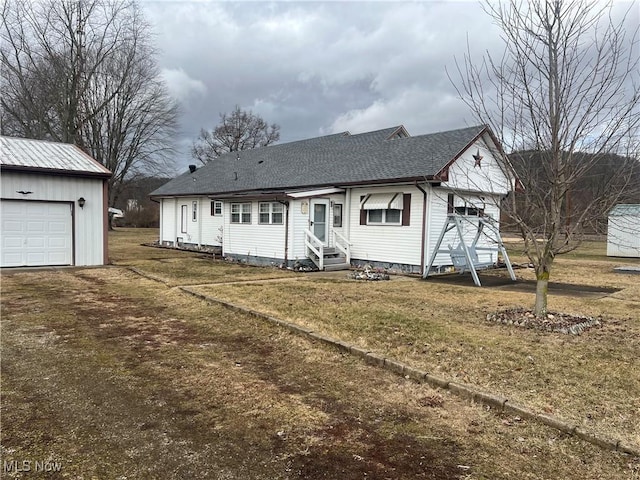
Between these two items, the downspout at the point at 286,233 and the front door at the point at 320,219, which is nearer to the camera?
the downspout at the point at 286,233

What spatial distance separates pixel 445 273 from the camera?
45.3ft

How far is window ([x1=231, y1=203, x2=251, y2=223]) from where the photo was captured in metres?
16.3

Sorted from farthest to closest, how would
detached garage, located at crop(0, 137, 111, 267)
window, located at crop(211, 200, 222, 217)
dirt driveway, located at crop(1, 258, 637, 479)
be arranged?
window, located at crop(211, 200, 222, 217) → detached garage, located at crop(0, 137, 111, 267) → dirt driveway, located at crop(1, 258, 637, 479)

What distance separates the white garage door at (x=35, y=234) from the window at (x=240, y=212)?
18.5 ft

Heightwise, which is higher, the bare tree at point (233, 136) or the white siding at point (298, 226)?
the bare tree at point (233, 136)

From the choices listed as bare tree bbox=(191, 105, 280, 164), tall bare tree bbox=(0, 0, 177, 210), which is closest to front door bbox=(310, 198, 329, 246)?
tall bare tree bbox=(0, 0, 177, 210)

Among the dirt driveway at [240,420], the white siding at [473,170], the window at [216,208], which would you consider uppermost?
the white siding at [473,170]

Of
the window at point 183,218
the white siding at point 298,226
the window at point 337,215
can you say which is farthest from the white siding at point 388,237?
the window at point 183,218

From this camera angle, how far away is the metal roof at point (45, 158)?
12727mm

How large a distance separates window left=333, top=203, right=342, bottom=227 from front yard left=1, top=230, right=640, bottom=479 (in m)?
7.56

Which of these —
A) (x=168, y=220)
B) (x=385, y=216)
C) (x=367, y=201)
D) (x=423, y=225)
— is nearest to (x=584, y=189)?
(x=423, y=225)

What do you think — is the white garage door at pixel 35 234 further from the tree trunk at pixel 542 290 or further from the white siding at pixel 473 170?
the tree trunk at pixel 542 290

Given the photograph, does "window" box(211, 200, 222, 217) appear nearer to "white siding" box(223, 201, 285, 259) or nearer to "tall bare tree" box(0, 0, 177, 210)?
"white siding" box(223, 201, 285, 259)

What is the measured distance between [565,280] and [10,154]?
17.1 meters
